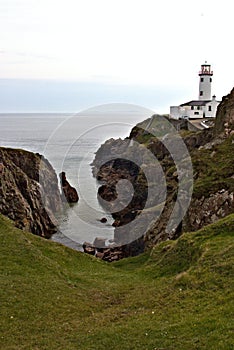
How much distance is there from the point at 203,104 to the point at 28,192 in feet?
228

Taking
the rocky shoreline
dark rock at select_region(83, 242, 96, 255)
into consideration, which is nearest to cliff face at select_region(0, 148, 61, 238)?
the rocky shoreline

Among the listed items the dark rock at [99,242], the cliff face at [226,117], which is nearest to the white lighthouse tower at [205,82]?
the cliff face at [226,117]

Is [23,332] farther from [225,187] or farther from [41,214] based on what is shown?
[41,214]

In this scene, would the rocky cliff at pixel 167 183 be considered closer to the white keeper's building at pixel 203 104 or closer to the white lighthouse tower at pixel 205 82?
the white keeper's building at pixel 203 104

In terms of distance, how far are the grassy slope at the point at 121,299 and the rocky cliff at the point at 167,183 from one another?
12.2m

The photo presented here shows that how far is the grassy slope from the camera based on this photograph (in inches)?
686

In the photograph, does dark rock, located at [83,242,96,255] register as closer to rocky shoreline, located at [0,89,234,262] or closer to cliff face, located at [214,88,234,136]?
rocky shoreline, located at [0,89,234,262]

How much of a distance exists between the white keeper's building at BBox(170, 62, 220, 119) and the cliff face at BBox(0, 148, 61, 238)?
52207 millimetres

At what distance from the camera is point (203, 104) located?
123 m

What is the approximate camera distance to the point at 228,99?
7544 centimetres

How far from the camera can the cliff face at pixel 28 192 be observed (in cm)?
6600

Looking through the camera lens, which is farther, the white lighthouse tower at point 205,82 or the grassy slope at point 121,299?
the white lighthouse tower at point 205,82

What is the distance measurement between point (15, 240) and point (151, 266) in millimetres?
10941

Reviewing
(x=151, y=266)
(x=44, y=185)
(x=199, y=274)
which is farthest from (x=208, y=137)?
(x=199, y=274)
